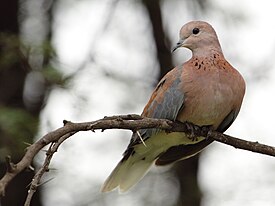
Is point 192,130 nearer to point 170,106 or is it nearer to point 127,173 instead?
point 170,106

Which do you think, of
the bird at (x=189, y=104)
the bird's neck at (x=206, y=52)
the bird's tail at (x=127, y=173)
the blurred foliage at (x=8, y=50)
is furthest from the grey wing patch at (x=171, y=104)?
the blurred foliage at (x=8, y=50)

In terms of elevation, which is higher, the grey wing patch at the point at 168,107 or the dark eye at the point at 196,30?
the dark eye at the point at 196,30

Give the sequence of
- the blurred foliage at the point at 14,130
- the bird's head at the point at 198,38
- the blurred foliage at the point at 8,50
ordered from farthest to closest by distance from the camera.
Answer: the blurred foliage at the point at 8,50
the blurred foliage at the point at 14,130
the bird's head at the point at 198,38

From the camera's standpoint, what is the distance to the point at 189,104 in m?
4.46

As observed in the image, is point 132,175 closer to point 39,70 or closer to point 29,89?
point 39,70

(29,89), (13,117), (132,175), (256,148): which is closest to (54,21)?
(29,89)

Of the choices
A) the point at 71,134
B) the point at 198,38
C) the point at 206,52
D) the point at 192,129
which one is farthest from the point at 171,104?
the point at 71,134

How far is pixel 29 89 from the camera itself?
6.58 meters

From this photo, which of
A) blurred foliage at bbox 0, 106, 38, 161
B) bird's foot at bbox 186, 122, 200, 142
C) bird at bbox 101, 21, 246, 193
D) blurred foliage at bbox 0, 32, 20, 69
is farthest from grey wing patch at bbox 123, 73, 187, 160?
blurred foliage at bbox 0, 32, 20, 69

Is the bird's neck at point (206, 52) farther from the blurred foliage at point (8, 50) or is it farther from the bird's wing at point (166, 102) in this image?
the blurred foliage at point (8, 50)

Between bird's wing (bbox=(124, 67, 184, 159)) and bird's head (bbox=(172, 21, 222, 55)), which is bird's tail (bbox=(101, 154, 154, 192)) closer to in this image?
bird's wing (bbox=(124, 67, 184, 159))

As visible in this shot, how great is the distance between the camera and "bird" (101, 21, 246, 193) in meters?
4.46

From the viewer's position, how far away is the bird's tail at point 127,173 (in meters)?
4.82

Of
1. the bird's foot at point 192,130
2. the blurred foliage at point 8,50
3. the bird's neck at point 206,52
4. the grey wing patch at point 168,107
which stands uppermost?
the bird's neck at point 206,52
